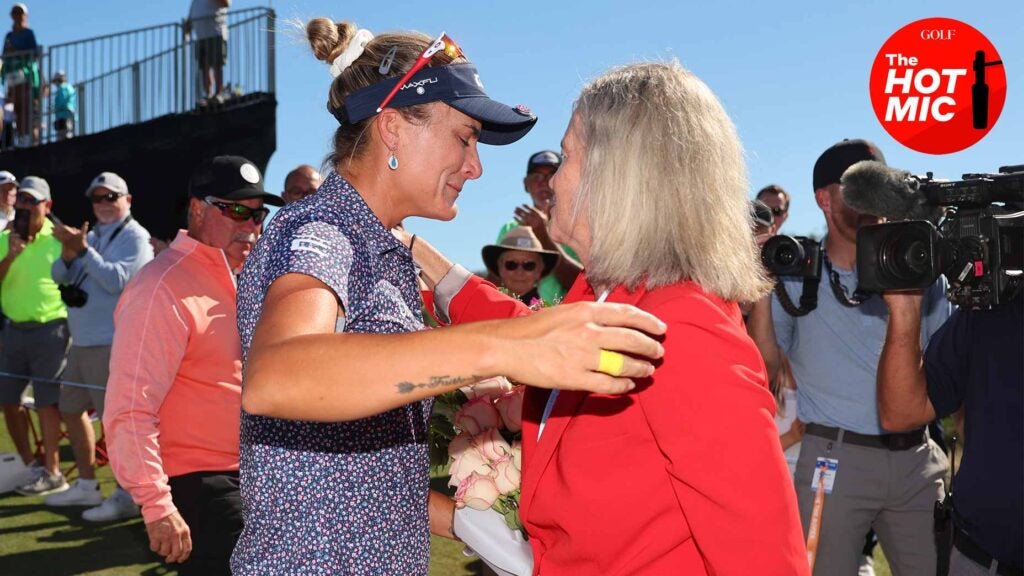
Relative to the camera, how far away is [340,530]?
206cm

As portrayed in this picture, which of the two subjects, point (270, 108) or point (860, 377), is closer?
point (860, 377)

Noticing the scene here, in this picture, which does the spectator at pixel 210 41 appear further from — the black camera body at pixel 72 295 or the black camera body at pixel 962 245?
the black camera body at pixel 962 245

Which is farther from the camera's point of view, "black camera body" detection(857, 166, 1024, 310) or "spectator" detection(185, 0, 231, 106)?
"spectator" detection(185, 0, 231, 106)

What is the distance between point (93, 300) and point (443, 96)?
695cm

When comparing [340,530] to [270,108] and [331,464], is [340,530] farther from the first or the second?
[270,108]

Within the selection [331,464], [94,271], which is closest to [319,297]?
[331,464]

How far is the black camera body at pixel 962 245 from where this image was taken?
292 centimetres

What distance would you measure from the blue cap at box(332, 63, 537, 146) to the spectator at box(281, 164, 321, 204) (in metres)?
5.05

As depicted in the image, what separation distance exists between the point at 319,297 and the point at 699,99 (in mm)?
885

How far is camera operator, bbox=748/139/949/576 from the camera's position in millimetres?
4766

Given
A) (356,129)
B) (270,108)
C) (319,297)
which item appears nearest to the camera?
(319,297)

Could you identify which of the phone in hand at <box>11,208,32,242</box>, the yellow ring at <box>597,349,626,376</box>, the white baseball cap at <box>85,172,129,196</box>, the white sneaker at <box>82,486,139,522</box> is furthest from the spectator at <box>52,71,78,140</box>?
the yellow ring at <box>597,349,626,376</box>

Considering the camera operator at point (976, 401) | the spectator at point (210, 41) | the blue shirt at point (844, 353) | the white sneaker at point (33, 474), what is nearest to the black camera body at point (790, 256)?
the blue shirt at point (844, 353)

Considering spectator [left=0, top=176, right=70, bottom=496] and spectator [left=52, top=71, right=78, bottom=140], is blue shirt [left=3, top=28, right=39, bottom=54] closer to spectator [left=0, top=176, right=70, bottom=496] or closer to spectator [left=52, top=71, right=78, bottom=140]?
spectator [left=52, top=71, right=78, bottom=140]
